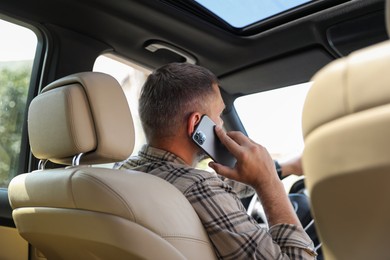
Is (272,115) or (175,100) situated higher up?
(175,100)

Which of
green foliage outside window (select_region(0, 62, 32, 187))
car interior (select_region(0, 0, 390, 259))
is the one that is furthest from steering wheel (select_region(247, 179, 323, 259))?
green foliage outside window (select_region(0, 62, 32, 187))

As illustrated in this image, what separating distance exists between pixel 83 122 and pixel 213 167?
1.59ft

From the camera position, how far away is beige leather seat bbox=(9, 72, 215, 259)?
1.55m

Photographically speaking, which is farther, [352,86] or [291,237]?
[291,237]

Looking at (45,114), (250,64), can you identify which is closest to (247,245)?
(45,114)

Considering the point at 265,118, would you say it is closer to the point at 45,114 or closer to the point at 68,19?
the point at 68,19

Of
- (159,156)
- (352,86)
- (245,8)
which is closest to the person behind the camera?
(352,86)

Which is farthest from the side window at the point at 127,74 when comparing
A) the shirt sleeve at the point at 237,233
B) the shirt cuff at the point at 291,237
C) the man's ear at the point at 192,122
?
the shirt cuff at the point at 291,237

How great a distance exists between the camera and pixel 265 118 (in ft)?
11.4

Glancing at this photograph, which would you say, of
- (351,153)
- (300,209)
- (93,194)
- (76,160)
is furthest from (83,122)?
(300,209)

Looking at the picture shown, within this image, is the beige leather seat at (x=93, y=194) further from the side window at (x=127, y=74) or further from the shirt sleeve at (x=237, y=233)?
the side window at (x=127, y=74)

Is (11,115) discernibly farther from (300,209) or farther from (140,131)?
(300,209)

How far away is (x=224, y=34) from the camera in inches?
118

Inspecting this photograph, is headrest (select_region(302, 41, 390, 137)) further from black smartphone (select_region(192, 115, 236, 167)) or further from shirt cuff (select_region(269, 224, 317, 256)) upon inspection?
black smartphone (select_region(192, 115, 236, 167))
